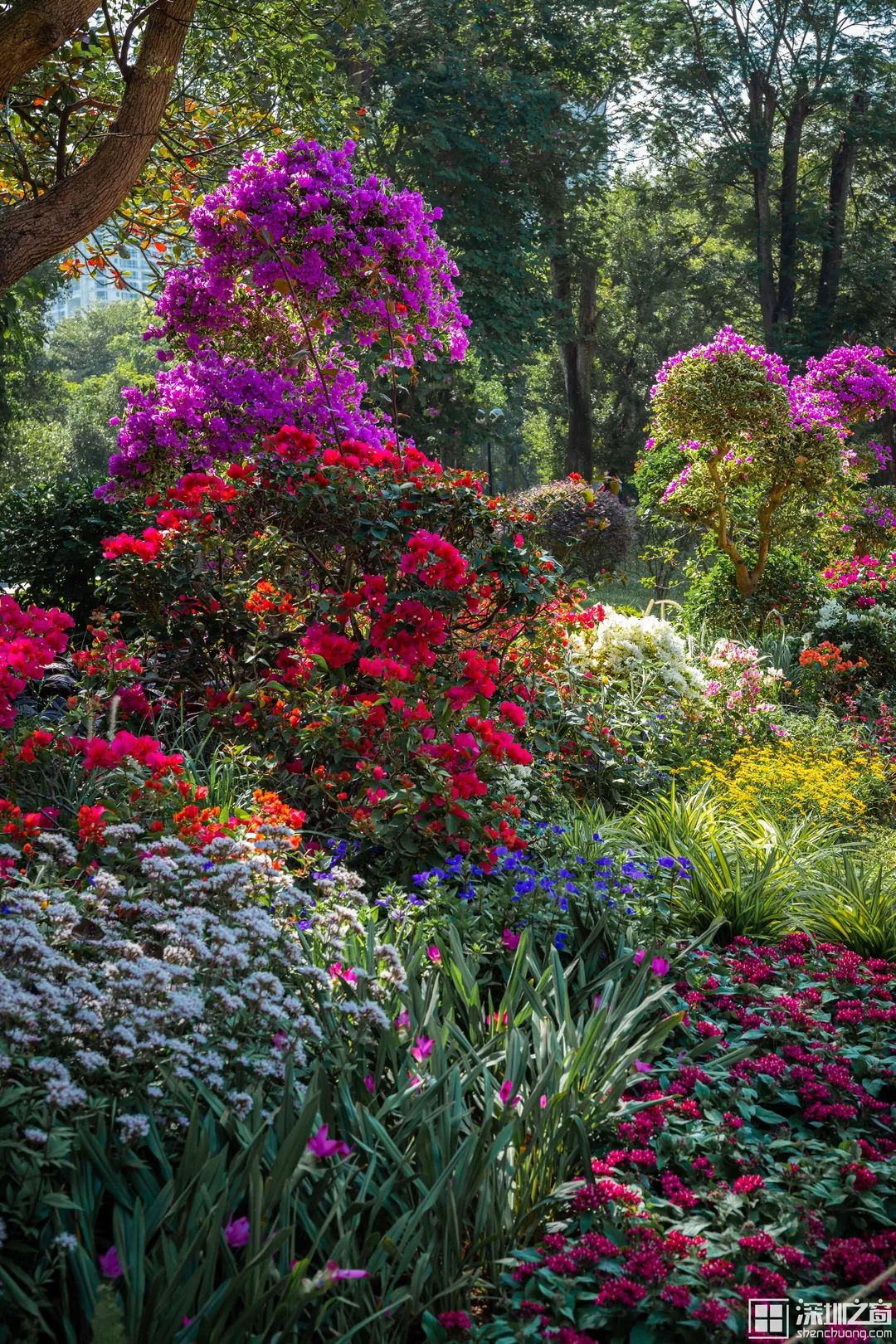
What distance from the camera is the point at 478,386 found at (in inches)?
995

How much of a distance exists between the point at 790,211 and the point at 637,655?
17.2 metres

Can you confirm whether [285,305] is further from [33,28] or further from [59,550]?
[33,28]

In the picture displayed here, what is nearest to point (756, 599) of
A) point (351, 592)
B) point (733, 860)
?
point (733, 860)

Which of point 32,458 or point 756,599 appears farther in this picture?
point 32,458

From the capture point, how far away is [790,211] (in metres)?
19.9

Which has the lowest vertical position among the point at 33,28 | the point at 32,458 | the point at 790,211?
the point at 33,28

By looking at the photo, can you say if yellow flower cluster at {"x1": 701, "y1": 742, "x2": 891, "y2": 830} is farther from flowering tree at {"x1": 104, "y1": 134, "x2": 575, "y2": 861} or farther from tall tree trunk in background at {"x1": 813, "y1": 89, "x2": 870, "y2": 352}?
tall tree trunk in background at {"x1": 813, "y1": 89, "x2": 870, "y2": 352}

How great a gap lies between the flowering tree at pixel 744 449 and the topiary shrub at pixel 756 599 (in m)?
0.14

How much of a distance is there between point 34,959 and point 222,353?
5707mm

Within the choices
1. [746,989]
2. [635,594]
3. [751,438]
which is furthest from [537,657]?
[635,594]

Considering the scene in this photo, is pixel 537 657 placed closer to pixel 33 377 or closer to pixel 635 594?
pixel 635 594

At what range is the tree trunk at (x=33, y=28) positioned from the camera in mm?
3908

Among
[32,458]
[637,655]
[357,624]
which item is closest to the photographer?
[357,624]

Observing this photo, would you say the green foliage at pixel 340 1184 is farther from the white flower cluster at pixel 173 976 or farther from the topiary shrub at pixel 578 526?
the topiary shrub at pixel 578 526
